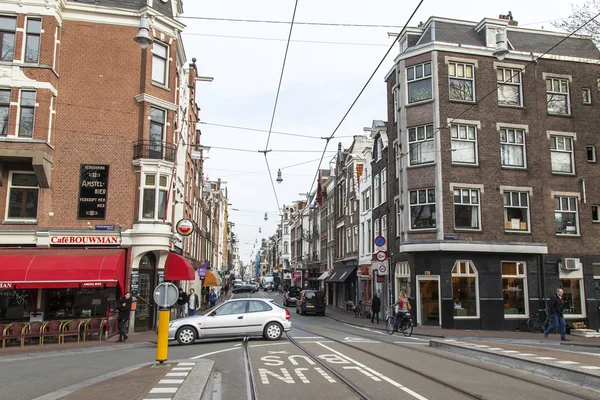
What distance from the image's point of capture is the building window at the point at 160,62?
79.9 ft

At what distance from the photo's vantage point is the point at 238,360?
43.1 ft

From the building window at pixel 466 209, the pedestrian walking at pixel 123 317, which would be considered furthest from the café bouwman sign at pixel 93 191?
the building window at pixel 466 209

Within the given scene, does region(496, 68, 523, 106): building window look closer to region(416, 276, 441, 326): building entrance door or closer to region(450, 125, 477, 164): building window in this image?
region(450, 125, 477, 164): building window

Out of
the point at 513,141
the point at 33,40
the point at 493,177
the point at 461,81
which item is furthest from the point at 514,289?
the point at 33,40

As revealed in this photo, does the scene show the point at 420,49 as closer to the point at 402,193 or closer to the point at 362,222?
the point at 402,193

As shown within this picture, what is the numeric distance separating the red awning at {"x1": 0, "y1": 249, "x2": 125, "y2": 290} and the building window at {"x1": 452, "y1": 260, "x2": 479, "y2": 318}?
1583 centimetres

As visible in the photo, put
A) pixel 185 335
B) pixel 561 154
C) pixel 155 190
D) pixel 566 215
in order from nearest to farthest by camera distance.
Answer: pixel 185 335
pixel 155 190
pixel 566 215
pixel 561 154

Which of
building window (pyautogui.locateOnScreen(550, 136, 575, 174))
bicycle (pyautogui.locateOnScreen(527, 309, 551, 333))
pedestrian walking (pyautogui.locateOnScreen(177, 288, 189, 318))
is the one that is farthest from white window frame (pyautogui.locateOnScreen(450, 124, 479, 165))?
pedestrian walking (pyautogui.locateOnScreen(177, 288, 189, 318))

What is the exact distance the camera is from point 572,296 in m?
26.8

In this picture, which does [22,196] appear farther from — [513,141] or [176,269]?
[513,141]

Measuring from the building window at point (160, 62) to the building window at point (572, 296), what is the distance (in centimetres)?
2277

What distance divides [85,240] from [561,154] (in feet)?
80.6

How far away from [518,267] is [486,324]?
359 centimetres

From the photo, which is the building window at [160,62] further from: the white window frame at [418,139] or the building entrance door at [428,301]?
the building entrance door at [428,301]
